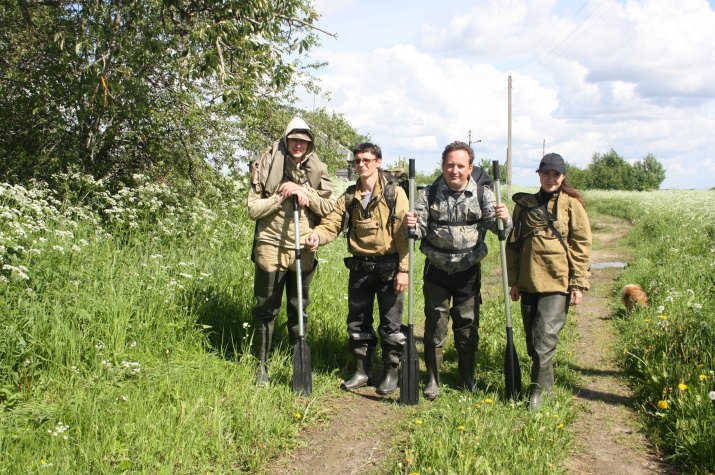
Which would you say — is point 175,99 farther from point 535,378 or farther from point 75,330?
point 535,378

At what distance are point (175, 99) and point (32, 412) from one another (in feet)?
18.6

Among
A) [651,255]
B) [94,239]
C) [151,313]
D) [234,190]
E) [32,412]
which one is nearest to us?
[32,412]

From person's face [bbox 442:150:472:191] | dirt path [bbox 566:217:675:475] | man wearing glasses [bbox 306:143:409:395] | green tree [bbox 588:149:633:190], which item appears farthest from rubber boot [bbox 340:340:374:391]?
green tree [bbox 588:149:633:190]

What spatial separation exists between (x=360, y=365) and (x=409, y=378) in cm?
59

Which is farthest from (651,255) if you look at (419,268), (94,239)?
(94,239)

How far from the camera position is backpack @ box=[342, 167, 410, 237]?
4.42 m

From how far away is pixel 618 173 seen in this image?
88500 mm

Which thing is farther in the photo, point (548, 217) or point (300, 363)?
point (300, 363)

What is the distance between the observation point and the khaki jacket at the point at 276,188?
14.7 feet

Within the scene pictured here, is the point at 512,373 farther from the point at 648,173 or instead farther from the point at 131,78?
the point at 648,173

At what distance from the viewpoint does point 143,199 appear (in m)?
6.61

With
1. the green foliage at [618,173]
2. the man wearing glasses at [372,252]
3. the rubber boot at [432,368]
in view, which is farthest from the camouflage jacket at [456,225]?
the green foliage at [618,173]

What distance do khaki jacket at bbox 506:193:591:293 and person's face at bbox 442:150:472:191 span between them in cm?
58

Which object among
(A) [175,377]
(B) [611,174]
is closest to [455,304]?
(A) [175,377]
